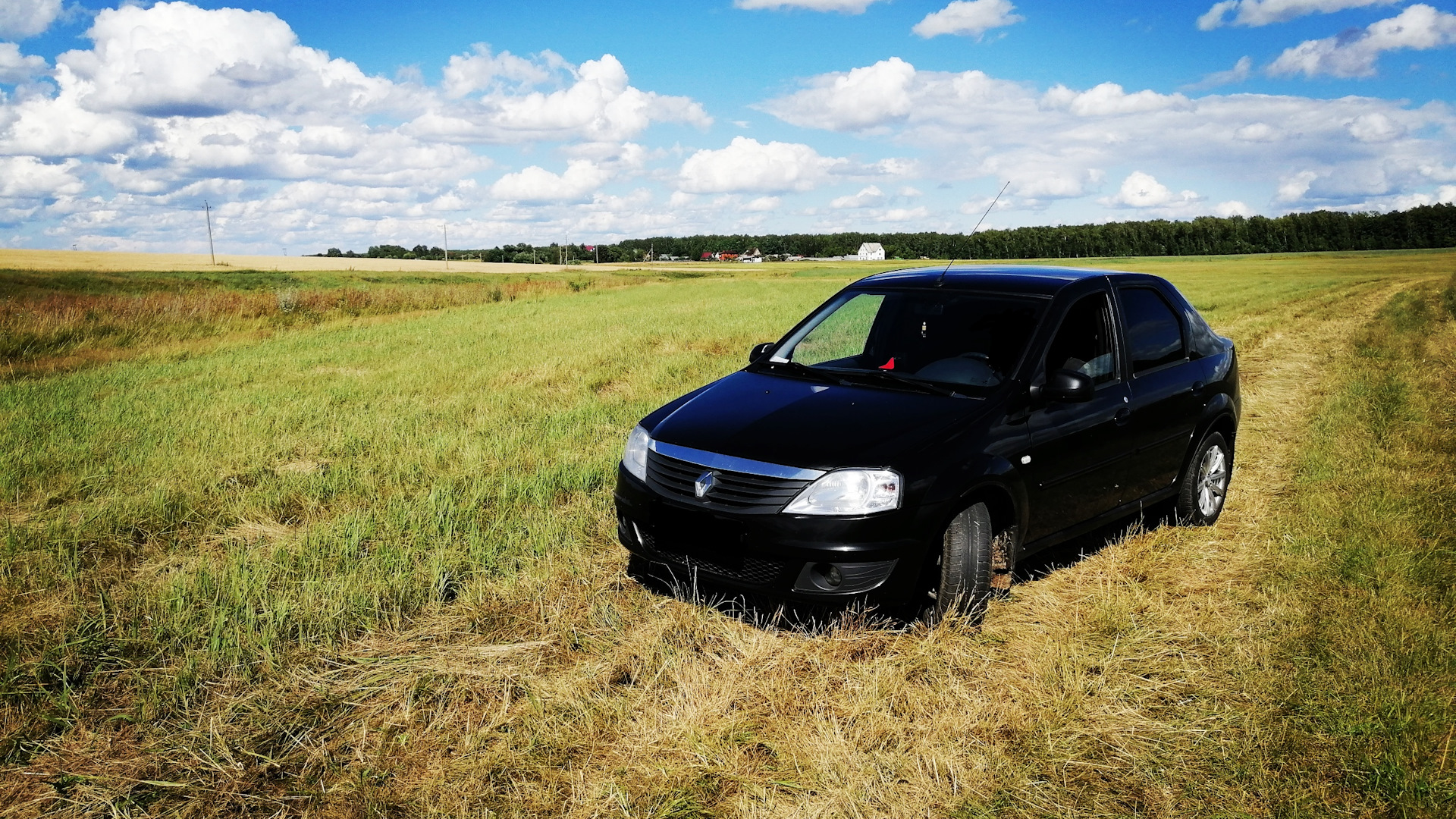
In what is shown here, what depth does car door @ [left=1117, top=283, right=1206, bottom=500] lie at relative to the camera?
17.5ft

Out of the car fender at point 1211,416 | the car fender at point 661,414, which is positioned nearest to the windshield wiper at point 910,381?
the car fender at point 661,414

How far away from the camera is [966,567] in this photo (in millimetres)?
4117

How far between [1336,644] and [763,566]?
2552 millimetres

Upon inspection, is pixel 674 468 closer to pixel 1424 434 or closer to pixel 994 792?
pixel 994 792

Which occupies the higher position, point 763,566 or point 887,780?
point 763,566

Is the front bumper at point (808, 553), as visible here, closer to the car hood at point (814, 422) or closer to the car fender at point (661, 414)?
the car hood at point (814, 422)

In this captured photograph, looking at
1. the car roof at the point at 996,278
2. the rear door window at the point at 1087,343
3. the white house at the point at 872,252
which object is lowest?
the rear door window at the point at 1087,343

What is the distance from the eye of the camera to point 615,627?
427 cm

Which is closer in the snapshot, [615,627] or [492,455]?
[615,627]

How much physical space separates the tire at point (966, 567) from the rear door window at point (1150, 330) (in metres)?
1.90

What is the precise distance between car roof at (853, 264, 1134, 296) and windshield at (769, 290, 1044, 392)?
0.07 metres

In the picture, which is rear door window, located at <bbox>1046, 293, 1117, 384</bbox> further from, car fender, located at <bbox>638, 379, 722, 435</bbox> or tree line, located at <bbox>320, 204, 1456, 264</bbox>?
tree line, located at <bbox>320, 204, 1456, 264</bbox>

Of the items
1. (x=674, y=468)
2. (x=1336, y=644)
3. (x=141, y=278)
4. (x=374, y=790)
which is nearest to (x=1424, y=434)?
(x=1336, y=644)

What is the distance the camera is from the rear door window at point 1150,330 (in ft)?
18.0
